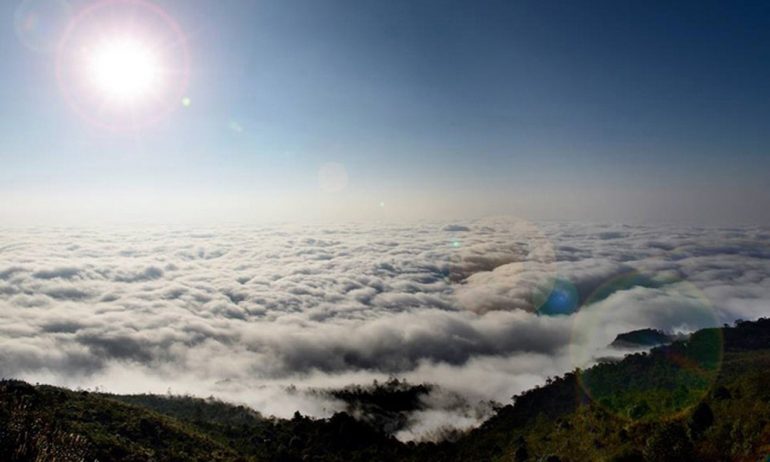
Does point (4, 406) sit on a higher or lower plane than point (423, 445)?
higher

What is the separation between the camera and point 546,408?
4456 inches

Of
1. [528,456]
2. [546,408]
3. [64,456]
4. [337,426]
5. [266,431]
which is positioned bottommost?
[337,426]

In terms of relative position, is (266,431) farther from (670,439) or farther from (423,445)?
(670,439)

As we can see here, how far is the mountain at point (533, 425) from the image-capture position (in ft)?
122

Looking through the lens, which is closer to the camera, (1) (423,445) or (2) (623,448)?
(2) (623,448)

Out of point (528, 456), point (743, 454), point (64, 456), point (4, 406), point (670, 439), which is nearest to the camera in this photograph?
point (64, 456)

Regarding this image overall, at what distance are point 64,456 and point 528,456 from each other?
60626 millimetres

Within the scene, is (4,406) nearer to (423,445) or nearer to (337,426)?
(337,426)

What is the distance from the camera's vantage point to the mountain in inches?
1462

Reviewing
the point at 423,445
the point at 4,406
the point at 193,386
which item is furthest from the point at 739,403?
the point at 193,386

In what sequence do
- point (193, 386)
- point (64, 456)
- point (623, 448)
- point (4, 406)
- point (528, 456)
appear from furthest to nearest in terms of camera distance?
1. point (193, 386)
2. point (528, 456)
3. point (4, 406)
4. point (623, 448)
5. point (64, 456)

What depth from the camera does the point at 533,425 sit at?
9044 centimetres

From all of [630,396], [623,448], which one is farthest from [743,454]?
[630,396]

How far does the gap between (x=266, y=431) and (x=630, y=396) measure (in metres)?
94.0
